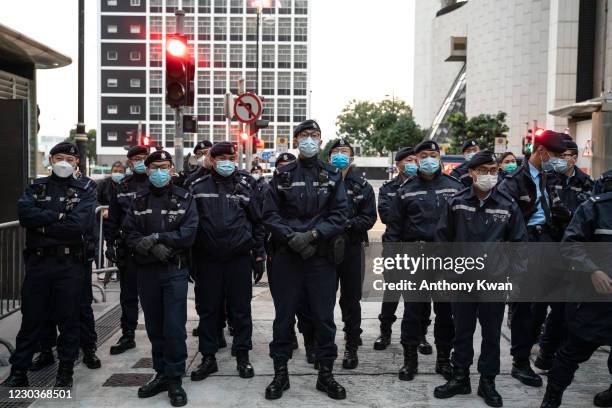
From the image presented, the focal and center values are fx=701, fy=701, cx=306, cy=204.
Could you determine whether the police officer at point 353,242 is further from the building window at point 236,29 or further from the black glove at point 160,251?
the building window at point 236,29

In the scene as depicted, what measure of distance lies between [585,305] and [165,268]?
332cm

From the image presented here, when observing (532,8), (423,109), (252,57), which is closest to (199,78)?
(252,57)

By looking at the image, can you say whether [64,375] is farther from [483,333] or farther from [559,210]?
[559,210]

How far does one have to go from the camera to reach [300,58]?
9169 cm

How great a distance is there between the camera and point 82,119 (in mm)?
17016

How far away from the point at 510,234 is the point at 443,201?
1.11 metres

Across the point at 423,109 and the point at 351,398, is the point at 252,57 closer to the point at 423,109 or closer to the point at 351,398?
the point at 423,109

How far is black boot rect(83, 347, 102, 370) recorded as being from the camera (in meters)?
6.73

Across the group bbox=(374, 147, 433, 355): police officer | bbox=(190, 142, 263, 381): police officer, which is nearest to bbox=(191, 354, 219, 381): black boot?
bbox=(190, 142, 263, 381): police officer

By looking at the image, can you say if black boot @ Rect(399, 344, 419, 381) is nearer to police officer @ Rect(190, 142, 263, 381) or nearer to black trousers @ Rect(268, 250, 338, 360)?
black trousers @ Rect(268, 250, 338, 360)

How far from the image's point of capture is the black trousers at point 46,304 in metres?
6.02

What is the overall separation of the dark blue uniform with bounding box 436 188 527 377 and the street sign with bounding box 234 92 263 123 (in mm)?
8900

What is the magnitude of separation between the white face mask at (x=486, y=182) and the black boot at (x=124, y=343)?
4013 mm

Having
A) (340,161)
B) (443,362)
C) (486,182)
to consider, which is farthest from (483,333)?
(340,161)
